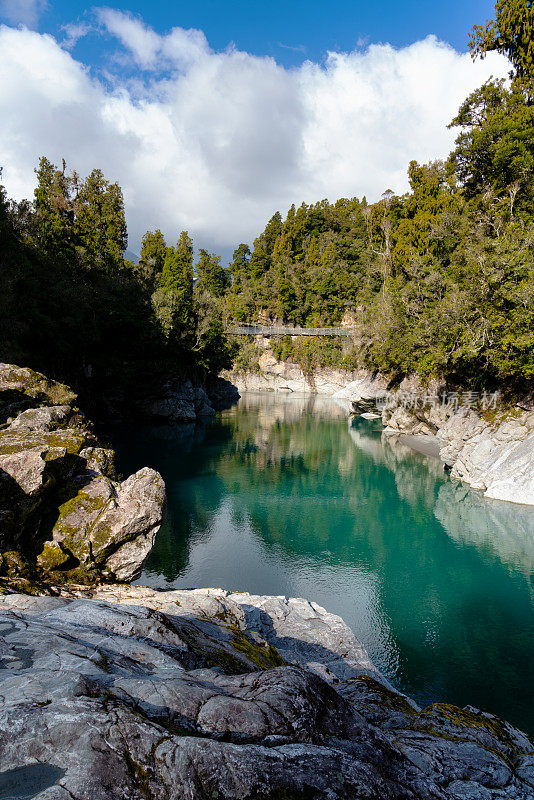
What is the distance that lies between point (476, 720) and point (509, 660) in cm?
631

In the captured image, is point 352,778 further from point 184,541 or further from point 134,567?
point 184,541

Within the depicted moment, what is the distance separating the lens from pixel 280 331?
2840 inches

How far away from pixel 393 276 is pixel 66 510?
44772 millimetres

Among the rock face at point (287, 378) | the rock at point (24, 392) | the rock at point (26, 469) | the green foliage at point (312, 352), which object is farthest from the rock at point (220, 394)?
the rock at point (26, 469)

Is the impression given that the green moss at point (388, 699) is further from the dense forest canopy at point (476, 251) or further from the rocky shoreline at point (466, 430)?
the dense forest canopy at point (476, 251)

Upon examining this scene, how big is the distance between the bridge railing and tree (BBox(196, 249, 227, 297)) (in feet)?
28.7

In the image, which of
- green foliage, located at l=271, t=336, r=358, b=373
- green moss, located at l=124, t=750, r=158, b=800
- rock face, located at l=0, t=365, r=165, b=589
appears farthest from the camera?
green foliage, located at l=271, t=336, r=358, b=373

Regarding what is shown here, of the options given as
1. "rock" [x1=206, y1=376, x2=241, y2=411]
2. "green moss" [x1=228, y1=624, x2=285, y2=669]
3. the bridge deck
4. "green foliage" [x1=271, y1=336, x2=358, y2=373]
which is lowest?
"rock" [x1=206, y1=376, x2=241, y2=411]

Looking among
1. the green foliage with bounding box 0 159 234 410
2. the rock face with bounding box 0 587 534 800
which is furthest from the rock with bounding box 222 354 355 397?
the rock face with bounding box 0 587 534 800

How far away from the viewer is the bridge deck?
227 ft

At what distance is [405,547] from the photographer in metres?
17.2

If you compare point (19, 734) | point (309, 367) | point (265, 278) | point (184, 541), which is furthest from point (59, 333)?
point (265, 278)

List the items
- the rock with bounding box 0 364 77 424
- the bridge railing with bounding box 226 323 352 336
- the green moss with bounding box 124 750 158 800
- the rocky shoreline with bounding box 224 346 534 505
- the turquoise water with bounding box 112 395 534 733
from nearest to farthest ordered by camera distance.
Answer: the green moss with bounding box 124 750 158 800 < the turquoise water with bounding box 112 395 534 733 < the rock with bounding box 0 364 77 424 < the rocky shoreline with bounding box 224 346 534 505 < the bridge railing with bounding box 226 323 352 336

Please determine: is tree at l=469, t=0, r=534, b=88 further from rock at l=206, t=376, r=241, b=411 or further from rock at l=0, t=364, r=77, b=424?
rock at l=206, t=376, r=241, b=411
